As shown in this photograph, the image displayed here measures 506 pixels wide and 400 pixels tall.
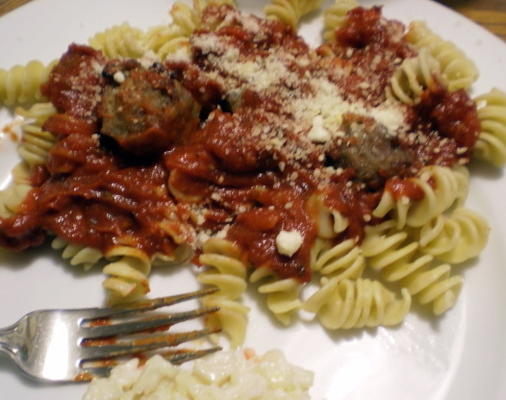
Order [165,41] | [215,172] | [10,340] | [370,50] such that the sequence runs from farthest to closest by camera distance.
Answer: [165,41] → [370,50] → [215,172] → [10,340]

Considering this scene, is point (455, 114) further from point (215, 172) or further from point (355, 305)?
point (215, 172)

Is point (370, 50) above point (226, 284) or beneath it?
above

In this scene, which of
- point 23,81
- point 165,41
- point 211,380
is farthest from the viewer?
point 165,41

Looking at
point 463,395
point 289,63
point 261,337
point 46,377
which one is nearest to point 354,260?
point 261,337

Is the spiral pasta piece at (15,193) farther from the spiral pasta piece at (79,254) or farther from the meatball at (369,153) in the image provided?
the meatball at (369,153)

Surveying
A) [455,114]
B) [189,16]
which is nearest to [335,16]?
[189,16]

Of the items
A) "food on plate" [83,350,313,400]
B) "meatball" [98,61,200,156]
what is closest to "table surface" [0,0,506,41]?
"meatball" [98,61,200,156]

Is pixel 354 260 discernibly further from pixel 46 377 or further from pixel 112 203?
pixel 46 377

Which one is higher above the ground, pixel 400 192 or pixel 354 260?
pixel 400 192

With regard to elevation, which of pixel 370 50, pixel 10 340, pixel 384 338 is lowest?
pixel 384 338
